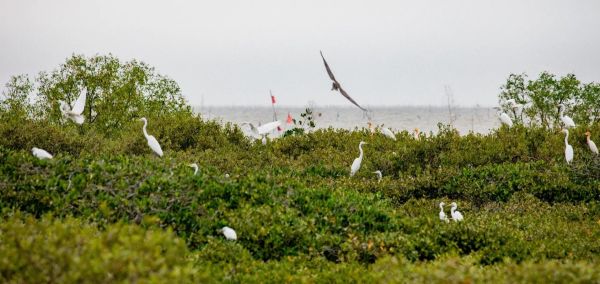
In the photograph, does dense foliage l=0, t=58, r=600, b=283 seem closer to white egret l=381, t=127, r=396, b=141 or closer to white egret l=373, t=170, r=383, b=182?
white egret l=373, t=170, r=383, b=182

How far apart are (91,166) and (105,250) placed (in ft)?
22.4

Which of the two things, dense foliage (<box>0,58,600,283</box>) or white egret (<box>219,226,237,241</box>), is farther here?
white egret (<box>219,226,237,241</box>)

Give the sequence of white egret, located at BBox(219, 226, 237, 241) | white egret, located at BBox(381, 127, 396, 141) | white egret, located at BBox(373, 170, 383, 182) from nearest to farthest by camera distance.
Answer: white egret, located at BBox(219, 226, 237, 241), white egret, located at BBox(373, 170, 383, 182), white egret, located at BBox(381, 127, 396, 141)

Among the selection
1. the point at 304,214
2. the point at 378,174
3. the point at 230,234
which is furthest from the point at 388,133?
the point at 230,234

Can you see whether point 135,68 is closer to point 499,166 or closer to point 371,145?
point 371,145

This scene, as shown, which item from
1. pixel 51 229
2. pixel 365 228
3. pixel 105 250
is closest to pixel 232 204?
pixel 365 228

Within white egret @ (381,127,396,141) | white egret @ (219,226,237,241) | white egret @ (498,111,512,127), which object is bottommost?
white egret @ (219,226,237,241)

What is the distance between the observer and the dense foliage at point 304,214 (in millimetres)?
7023

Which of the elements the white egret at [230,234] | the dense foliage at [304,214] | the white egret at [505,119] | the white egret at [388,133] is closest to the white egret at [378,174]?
the dense foliage at [304,214]

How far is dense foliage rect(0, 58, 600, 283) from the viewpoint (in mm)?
7023

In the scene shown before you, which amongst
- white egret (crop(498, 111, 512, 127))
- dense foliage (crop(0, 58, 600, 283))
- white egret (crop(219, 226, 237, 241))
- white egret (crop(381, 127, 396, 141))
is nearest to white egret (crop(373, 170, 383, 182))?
dense foliage (crop(0, 58, 600, 283))

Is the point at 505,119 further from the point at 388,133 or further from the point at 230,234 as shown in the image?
the point at 230,234

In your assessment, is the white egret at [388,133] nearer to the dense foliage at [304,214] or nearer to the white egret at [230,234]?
the dense foliage at [304,214]

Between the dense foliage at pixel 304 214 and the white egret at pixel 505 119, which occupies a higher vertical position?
the white egret at pixel 505 119
